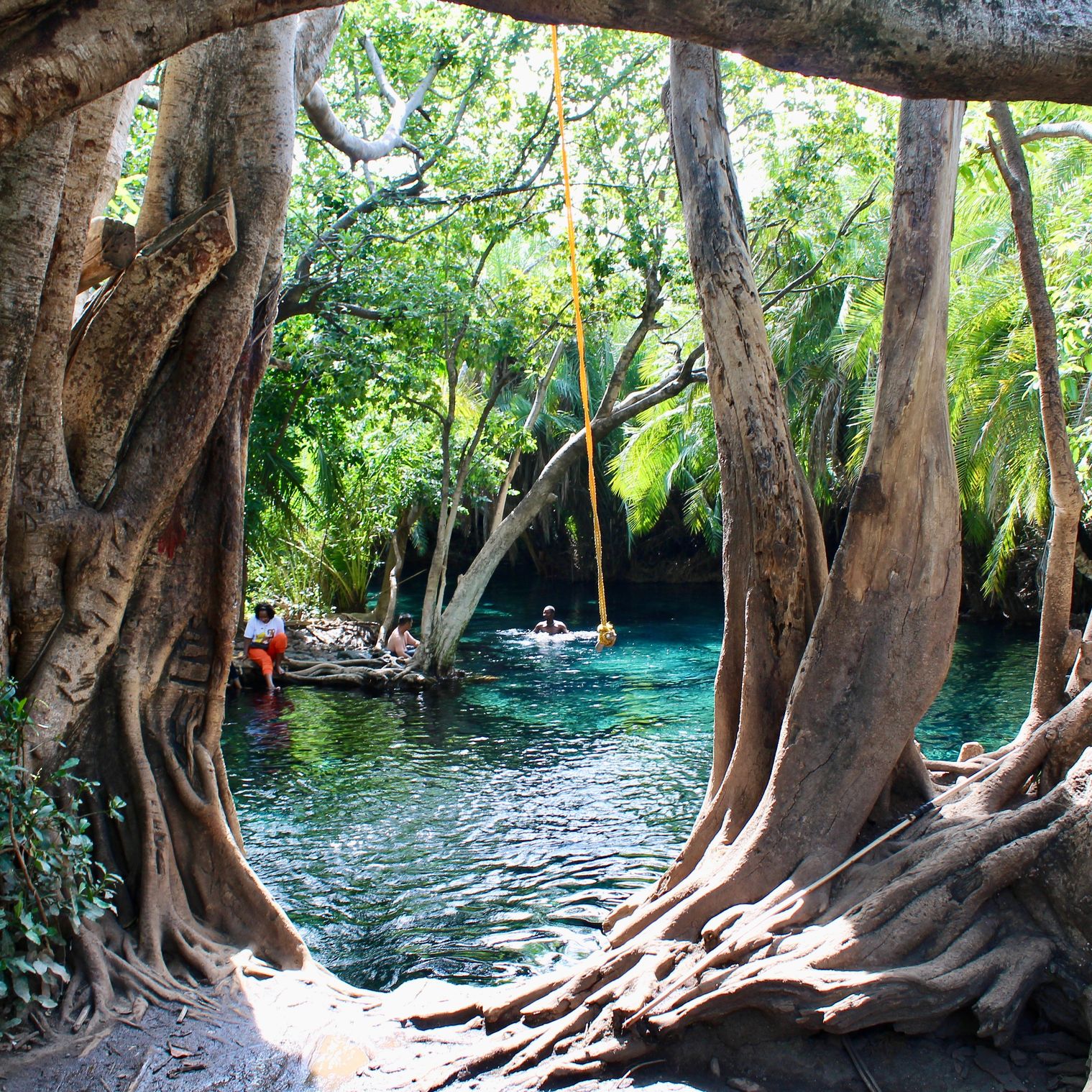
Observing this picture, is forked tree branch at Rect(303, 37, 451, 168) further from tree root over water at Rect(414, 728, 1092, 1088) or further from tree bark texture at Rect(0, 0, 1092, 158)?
tree root over water at Rect(414, 728, 1092, 1088)

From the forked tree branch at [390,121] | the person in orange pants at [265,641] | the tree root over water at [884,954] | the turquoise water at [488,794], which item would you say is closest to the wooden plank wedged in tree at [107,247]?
the forked tree branch at [390,121]

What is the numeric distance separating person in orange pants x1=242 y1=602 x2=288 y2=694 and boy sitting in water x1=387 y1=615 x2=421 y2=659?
1.82 metres

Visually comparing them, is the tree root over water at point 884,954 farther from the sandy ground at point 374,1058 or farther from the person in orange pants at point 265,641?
the person in orange pants at point 265,641

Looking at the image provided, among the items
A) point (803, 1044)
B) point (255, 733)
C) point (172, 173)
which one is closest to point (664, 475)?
point (255, 733)

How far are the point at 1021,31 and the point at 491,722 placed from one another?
36.3 ft

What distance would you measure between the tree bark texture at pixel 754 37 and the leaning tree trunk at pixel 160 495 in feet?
5.58

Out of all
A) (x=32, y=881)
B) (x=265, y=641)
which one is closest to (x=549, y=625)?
(x=265, y=641)

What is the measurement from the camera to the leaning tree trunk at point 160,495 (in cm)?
439

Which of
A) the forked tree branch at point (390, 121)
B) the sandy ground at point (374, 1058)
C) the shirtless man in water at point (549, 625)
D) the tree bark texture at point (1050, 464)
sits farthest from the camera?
the shirtless man in water at point (549, 625)

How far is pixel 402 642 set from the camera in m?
16.1

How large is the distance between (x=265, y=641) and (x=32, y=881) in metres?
11.1

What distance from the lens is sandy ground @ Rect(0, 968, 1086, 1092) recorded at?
348 cm

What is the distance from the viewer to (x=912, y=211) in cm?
473

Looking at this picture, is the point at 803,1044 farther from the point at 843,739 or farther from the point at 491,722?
the point at 491,722
